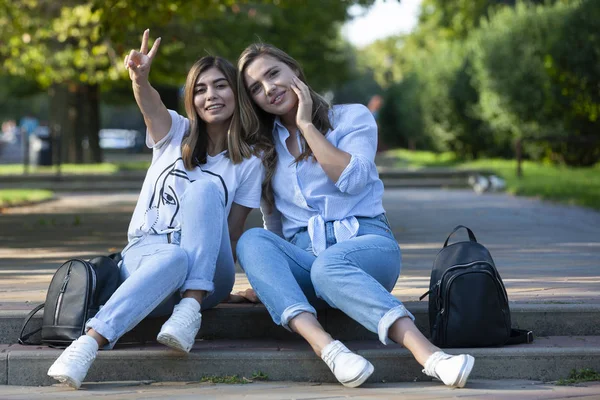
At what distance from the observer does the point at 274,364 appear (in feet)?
15.9

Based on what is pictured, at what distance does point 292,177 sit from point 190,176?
0.50 metres

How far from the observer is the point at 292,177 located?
17.0 ft

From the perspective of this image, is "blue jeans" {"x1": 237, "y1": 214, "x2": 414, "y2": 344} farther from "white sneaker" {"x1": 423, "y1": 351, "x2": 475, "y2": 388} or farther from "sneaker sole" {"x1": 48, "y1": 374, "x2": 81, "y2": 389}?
"sneaker sole" {"x1": 48, "y1": 374, "x2": 81, "y2": 389}

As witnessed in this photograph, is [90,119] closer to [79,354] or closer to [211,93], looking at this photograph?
[211,93]

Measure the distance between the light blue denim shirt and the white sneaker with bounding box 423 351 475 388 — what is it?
0.83 meters

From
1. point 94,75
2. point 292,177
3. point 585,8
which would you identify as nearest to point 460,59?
point 585,8

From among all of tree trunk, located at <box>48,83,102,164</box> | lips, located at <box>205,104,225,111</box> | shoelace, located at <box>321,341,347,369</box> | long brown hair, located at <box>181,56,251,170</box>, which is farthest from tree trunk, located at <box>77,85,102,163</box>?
shoelace, located at <box>321,341,347,369</box>

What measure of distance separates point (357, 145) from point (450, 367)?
4.09ft

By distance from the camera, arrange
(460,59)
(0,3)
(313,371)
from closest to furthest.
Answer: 1. (313,371)
2. (0,3)
3. (460,59)

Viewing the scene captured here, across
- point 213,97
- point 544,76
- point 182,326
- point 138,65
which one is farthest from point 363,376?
point 544,76

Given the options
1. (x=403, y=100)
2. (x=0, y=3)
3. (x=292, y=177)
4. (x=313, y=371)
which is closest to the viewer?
Result: (x=313, y=371)

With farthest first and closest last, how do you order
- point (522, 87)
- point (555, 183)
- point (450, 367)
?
point (522, 87) → point (555, 183) → point (450, 367)

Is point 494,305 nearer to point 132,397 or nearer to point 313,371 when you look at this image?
point 313,371

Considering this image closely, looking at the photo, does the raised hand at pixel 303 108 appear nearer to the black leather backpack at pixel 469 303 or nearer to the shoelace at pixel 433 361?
the black leather backpack at pixel 469 303
